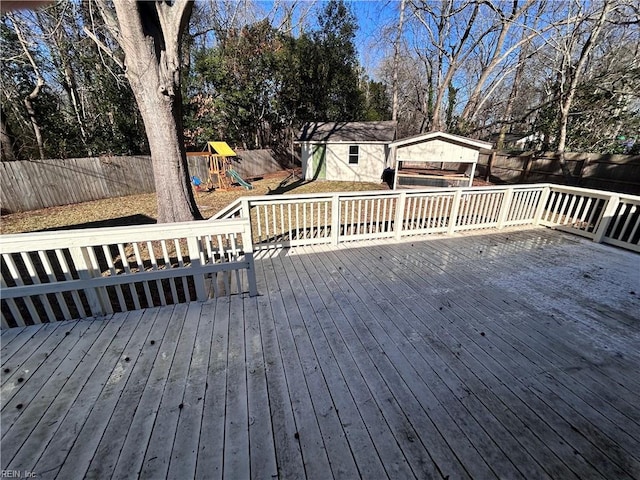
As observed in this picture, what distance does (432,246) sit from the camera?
4449mm

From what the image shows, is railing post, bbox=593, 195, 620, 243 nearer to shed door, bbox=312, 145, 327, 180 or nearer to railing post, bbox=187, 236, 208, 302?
railing post, bbox=187, 236, 208, 302

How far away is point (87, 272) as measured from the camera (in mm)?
2352

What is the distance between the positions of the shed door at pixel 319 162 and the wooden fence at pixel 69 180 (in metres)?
5.59

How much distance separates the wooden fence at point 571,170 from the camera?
276 inches

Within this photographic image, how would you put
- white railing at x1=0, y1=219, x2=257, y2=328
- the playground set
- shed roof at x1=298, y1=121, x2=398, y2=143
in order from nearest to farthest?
white railing at x1=0, y1=219, x2=257, y2=328, the playground set, shed roof at x1=298, y1=121, x2=398, y2=143

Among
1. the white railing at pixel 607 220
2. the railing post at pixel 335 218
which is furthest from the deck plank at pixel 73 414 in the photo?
the white railing at pixel 607 220

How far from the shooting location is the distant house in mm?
12539

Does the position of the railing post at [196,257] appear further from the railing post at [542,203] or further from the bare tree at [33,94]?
the bare tree at [33,94]

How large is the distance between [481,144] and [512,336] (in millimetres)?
6494

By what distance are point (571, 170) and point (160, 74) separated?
35.6ft

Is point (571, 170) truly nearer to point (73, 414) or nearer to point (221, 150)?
point (73, 414)

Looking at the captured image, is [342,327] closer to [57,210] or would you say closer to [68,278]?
[68,278]

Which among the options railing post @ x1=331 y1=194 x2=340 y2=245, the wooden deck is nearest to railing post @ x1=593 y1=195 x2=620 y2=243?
the wooden deck

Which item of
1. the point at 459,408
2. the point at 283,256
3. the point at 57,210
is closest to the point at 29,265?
the point at 283,256
